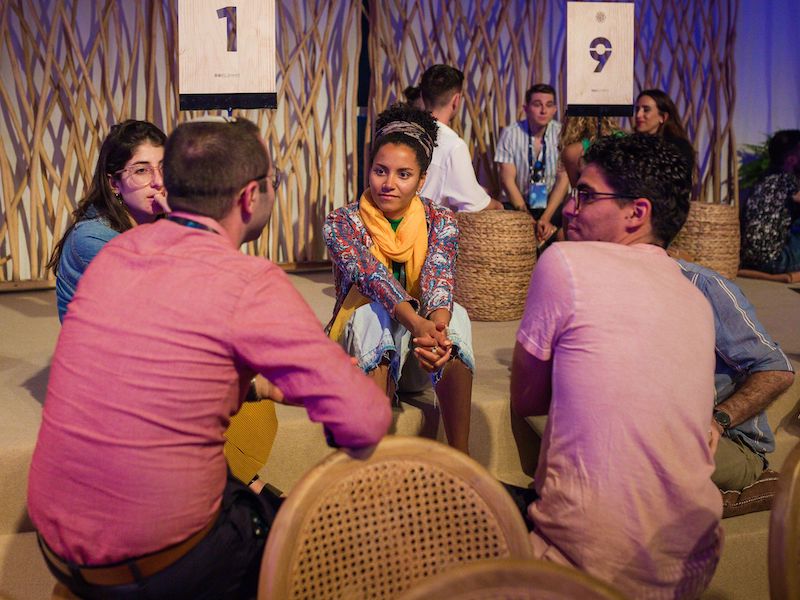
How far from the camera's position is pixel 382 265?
2553 millimetres

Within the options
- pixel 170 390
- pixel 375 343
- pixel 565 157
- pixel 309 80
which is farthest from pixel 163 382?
pixel 309 80

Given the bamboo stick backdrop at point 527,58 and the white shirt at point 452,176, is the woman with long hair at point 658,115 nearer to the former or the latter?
the bamboo stick backdrop at point 527,58

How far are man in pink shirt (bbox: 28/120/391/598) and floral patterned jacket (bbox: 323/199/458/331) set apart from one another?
116 cm

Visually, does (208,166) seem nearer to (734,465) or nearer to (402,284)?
(402,284)

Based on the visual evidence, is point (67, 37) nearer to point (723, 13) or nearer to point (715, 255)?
point (715, 255)

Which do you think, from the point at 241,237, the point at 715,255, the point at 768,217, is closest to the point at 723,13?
the point at 768,217

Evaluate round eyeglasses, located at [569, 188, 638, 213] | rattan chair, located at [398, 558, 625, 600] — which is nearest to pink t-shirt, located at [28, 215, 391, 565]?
rattan chair, located at [398, 558, 625, 600]

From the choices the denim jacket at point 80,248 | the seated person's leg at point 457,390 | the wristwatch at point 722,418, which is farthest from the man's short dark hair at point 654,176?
the denim jacket at point 80,248

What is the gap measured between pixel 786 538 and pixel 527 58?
4986mm

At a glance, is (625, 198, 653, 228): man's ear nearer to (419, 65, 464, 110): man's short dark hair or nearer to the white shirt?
the white shirt

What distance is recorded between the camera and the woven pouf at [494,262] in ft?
13.0

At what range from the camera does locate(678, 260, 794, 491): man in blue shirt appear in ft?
6.98

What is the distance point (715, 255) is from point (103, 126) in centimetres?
342

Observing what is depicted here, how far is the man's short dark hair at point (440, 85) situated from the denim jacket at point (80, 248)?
225 centimetres
